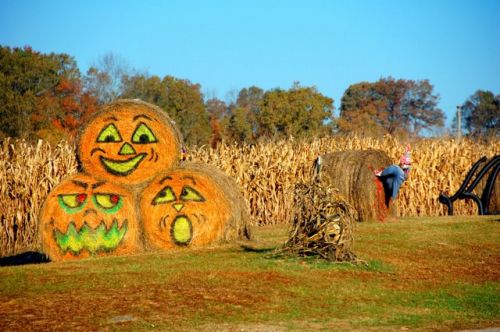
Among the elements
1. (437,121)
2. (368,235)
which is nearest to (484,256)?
(368,235)

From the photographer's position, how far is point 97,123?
16125 millimetres

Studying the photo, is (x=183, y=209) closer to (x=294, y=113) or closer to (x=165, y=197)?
(x=165, y=197)

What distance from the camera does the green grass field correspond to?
9.76 meters

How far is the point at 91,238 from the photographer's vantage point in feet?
50.6

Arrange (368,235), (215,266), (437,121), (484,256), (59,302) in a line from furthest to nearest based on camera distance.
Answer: (437,121) < (368,235) < (484,256) < (215,266) < (59,302)

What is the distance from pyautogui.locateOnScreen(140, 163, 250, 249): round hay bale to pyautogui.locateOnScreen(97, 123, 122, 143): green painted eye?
46.9 inches

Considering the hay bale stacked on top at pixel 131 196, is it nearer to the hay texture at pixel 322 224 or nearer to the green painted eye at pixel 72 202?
the green painted eye at pixel 72 202

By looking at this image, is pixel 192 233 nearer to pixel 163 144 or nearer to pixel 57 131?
pixel 163 144

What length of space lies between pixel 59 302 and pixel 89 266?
10.4ft

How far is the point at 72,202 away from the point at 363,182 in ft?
27.7

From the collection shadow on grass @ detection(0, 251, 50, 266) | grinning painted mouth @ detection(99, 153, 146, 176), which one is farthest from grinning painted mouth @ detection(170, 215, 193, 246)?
shadow on grass @ detection(0, 251, 50, 266)

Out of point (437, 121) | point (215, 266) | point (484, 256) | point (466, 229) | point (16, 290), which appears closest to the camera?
point (16, 290)

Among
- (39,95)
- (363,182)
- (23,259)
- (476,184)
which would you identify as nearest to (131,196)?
(23,259)

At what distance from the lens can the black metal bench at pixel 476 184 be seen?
2342 cm
